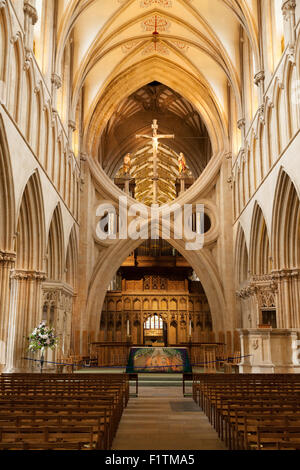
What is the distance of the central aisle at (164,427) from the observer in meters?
5.98

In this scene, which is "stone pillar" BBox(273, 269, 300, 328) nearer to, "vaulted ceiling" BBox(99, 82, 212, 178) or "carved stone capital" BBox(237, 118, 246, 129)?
"carved stone capital" BBox(237, 118, 246, 129)

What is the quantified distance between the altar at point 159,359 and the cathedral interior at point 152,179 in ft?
6.83

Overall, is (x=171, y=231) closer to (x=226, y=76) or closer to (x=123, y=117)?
(x=226, y=76)

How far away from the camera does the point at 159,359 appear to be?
650 inches

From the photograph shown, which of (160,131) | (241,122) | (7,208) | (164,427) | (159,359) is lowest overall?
(164,427)

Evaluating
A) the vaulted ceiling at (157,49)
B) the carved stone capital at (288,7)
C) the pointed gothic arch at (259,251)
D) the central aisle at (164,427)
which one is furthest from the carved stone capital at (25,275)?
the carved stone capital at (288,7)

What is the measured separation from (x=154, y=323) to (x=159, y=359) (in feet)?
36.1

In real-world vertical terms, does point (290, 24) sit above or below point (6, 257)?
above

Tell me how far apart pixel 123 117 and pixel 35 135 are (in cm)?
1568

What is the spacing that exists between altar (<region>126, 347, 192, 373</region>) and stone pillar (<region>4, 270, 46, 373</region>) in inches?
140

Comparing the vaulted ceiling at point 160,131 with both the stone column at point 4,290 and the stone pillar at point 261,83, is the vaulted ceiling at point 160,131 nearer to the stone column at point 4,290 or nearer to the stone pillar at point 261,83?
the stone pillar at point 261,83

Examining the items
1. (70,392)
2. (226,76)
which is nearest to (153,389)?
(70,392)

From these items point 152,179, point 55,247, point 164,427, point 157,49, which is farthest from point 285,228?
point 157,49

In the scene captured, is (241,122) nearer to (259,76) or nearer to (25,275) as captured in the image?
(259,76)
